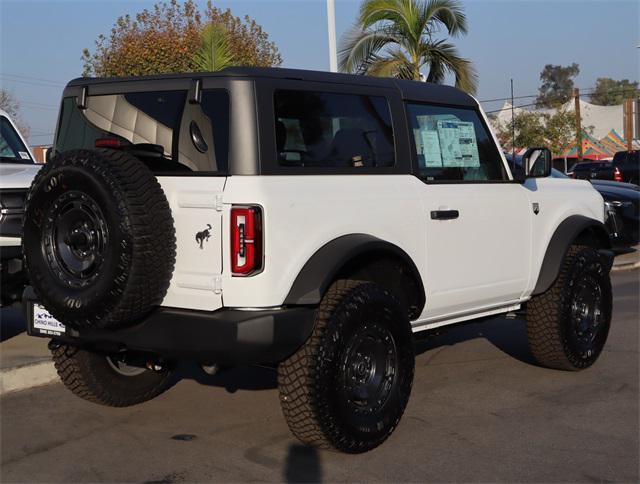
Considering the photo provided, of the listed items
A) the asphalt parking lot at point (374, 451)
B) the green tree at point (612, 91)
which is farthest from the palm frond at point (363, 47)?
the green tree at point (612, 91)

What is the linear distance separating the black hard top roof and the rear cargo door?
A: 59 cm

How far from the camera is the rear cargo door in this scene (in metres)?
4.39

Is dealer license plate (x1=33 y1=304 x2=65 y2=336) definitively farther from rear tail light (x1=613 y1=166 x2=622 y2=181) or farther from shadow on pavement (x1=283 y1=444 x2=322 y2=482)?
rear tail light (x1=613 y1=166 x2=622 y2=181)

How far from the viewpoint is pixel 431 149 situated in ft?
18.6

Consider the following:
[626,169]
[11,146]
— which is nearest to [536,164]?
[11,146]

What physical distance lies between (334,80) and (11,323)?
4965 millimetres

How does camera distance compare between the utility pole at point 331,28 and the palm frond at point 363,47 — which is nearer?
the utility pole at point 331,28

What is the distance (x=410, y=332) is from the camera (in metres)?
5.16

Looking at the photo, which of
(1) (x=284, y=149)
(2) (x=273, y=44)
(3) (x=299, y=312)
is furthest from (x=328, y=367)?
(2) (x=273, y=44)

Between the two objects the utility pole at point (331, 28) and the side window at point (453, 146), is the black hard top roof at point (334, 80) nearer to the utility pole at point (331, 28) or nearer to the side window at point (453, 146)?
the side window at point (453, 146)

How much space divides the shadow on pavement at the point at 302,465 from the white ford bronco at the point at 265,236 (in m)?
0.14

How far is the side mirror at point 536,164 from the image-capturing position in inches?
244

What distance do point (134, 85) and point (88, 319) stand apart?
138 cm

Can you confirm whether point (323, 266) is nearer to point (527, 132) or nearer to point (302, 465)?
point (302, 465)
